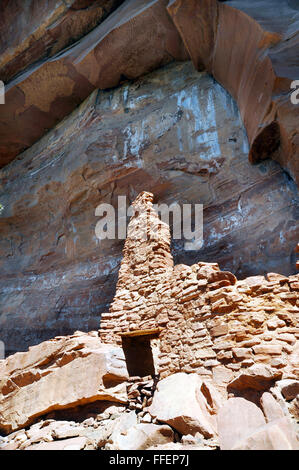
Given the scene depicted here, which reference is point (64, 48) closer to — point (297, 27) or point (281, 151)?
point (297, 27)

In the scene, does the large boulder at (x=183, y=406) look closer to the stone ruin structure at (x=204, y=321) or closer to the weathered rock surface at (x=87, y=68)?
the stone ruin structure at (x=204, y=321)

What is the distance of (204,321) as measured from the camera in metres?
3.61

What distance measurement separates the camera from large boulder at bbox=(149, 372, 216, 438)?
8.02 ft

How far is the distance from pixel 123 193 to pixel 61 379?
276 inches

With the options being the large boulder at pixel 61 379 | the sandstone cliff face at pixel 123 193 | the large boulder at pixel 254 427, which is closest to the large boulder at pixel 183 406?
the large boulder at pixel 254 427

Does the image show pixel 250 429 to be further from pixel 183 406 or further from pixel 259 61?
pixel 259 61

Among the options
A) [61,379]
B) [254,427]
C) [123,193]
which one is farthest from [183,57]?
[254,427]

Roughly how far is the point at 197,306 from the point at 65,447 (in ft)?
6.78

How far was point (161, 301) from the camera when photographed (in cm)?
439

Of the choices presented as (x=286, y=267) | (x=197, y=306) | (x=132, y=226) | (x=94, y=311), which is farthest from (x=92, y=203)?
(x=197, y=306)

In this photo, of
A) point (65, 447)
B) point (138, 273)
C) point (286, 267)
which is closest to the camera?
point (65, 447)

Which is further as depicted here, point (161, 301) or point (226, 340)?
point (161, 301)

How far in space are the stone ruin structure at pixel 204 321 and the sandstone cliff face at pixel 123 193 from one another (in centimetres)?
302

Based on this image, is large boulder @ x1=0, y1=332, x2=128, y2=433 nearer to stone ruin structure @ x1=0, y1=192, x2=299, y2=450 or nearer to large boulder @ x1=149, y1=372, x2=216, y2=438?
stone ruin structure @ x1=0, y1=192, x2=299, y2=450
